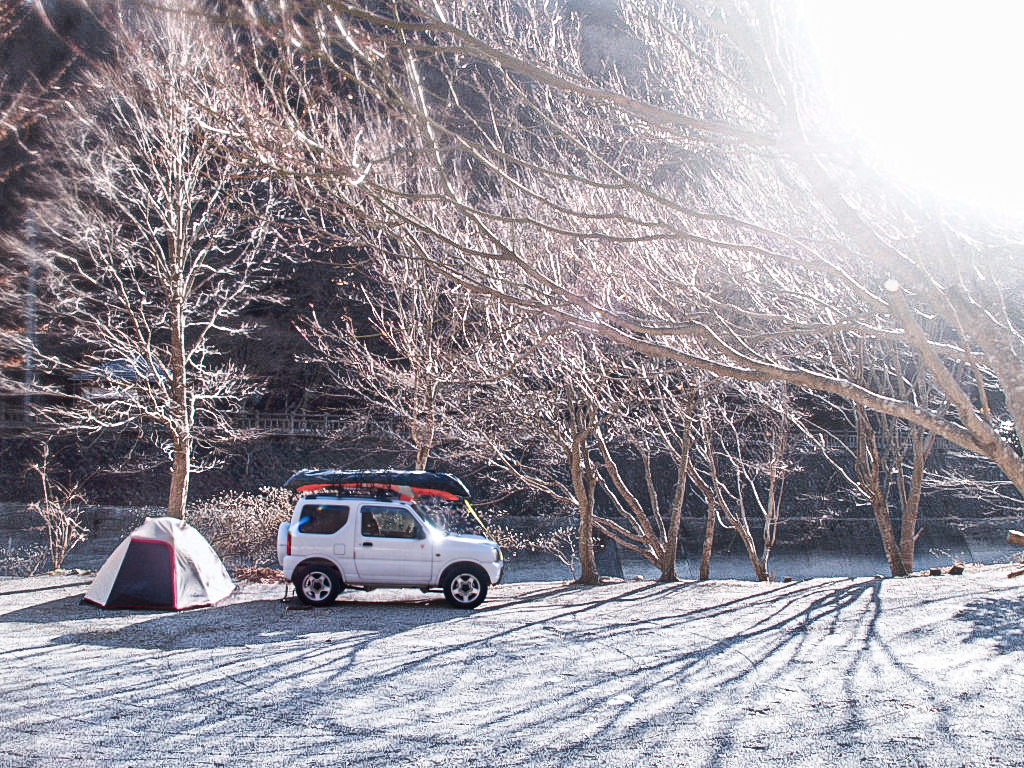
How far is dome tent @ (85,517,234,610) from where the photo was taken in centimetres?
1091

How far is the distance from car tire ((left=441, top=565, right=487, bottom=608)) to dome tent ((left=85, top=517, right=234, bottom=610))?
3.36m

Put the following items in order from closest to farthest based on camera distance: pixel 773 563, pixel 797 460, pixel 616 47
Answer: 1. pixel 616 47
2. pixel 773 563
3. pixel 797 460

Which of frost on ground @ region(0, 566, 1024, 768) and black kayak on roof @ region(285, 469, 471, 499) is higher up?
black kayak on roof @ region(285, 469, 471, 499)

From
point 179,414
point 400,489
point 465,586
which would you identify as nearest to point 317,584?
point 400,489

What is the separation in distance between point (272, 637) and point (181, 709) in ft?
10.0

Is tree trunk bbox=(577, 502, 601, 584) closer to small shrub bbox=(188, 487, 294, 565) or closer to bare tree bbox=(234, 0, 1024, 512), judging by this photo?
bare tree bbox=(234, 0, 1024, 512)

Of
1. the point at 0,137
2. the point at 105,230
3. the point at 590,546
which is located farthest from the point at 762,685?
the point at 0,137

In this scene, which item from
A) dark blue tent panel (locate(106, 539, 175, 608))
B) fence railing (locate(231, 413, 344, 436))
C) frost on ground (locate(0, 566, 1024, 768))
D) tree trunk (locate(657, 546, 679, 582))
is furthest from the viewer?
fence railing (locate(231, 413, 344, 436))

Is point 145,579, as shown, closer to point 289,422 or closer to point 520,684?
point 520,684

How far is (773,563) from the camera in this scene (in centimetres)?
2267

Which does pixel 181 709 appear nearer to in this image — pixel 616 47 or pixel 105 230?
pixel 616 47

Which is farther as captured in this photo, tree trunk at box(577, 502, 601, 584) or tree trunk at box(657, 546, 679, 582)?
tree trunk at box(657, 546, 679, 582)

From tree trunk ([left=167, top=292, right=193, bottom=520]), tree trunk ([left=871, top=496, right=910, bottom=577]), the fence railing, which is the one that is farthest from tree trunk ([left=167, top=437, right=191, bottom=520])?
tree trunk ([left=871, top=496, right=910, bottom=577])

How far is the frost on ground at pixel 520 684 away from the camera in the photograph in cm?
507
